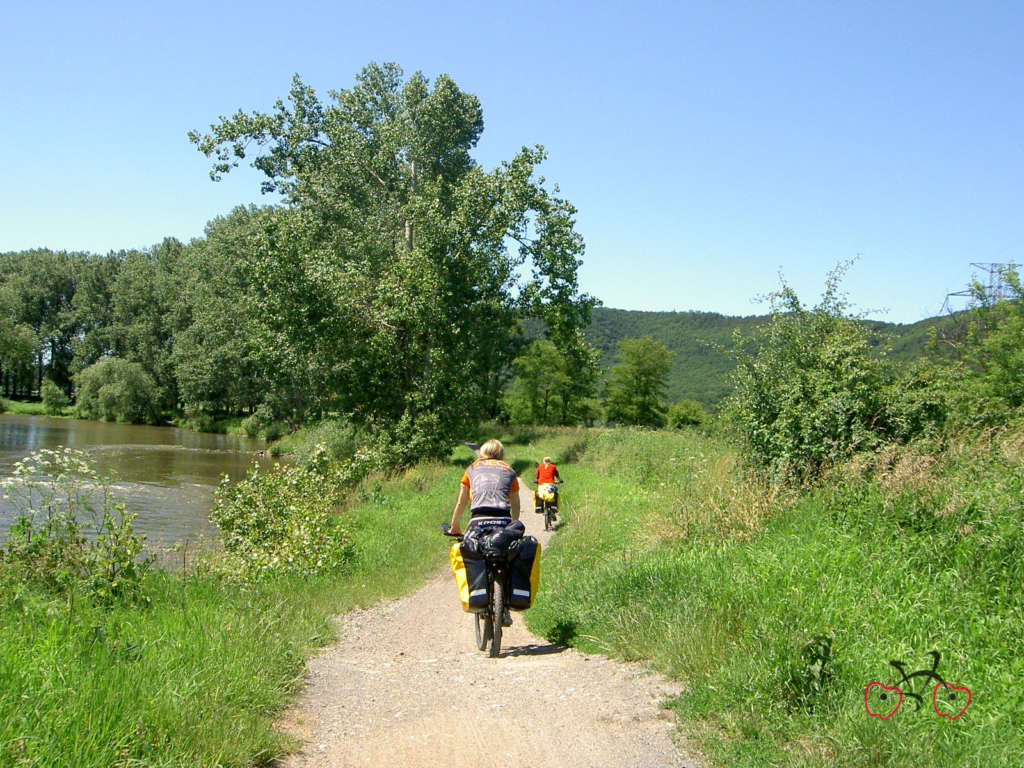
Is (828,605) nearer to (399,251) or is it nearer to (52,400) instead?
(399,251)

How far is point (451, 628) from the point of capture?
8.59m

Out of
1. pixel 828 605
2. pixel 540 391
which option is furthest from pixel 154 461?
pixel 540 391

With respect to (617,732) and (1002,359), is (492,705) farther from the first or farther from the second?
(1002,359)

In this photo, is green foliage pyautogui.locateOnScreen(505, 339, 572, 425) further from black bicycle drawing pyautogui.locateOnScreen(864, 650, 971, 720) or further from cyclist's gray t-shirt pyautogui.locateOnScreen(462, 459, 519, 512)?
black bicycle drawing pyautogui.locateOnScreen(864, 650, 971, 720)

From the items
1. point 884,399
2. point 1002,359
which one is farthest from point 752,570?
point 1002,359

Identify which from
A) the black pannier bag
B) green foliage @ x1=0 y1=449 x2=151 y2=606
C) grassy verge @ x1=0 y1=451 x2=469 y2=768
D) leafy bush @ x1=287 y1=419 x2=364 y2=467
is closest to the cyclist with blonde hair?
the black pannier bag

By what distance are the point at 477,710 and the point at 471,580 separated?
223 cm

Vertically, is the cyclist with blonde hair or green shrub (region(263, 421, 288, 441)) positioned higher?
the cyclist with blonde hair

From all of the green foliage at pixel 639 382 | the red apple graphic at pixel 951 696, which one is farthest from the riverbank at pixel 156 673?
the green foliage at pixel 639 382

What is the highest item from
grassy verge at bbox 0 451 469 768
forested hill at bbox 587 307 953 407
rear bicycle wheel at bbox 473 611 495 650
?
forested hill at bbox 587 307 953 407

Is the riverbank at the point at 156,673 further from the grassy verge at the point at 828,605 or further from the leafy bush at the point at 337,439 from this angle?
the leafy bush at the point at 337,439

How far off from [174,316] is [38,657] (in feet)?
231

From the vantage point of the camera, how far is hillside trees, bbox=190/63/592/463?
1125 inches

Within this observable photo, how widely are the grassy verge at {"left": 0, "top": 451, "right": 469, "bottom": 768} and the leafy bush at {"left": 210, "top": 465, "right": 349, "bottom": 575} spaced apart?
2301 millimetres
